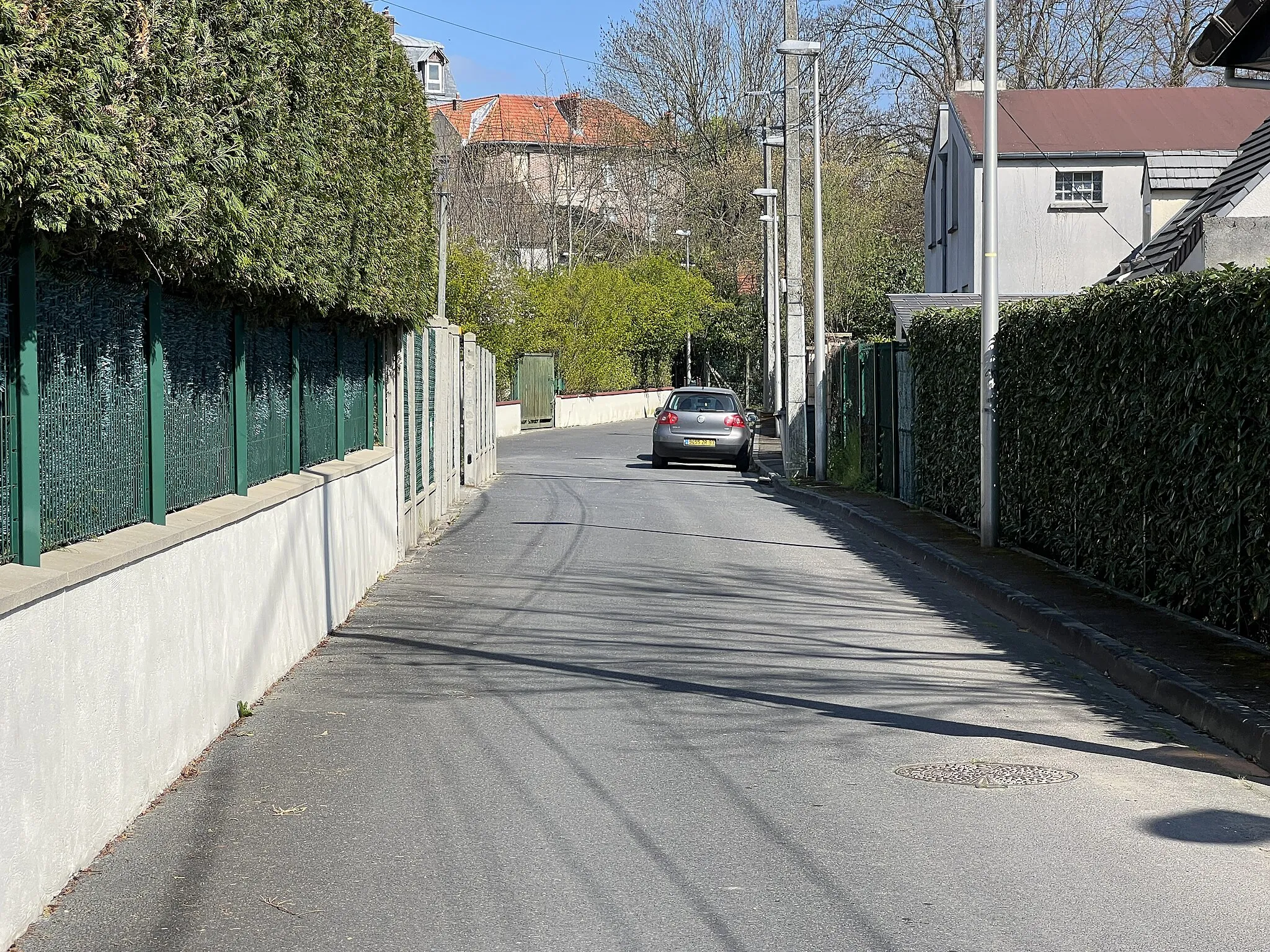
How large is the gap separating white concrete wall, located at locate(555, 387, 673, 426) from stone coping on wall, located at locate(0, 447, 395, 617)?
147ft

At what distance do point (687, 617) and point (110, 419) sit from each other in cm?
562

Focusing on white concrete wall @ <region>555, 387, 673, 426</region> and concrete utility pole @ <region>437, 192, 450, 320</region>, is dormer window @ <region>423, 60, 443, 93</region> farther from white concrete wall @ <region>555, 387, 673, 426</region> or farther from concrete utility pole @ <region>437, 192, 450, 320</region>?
concrete utility pole @ <region>437, 192, 450, 320</region>

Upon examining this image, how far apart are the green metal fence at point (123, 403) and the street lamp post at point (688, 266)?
52.7 meters

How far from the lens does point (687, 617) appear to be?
11.1 m

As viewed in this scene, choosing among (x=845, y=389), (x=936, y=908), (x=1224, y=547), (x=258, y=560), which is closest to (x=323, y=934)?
(x=936, y=908)

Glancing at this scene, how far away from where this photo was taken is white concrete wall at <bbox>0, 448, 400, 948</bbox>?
458cm

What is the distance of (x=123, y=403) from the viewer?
646cm

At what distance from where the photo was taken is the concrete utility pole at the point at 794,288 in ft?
91.7

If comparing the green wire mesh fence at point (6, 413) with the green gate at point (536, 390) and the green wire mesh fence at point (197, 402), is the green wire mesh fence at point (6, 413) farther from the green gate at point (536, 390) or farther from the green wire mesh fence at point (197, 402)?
the green gate at point (536, 390)

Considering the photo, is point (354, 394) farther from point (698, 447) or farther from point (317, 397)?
point (698, 447)

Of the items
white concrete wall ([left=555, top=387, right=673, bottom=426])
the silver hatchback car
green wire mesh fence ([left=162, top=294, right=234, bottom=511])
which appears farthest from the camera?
white concrete wall ([left=555, top=387, right=673, bottom=426])

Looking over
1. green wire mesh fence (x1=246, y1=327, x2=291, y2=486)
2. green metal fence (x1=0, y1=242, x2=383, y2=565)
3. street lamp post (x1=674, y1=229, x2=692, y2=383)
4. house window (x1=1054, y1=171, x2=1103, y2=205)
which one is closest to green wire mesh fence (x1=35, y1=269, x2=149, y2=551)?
green metal fence (x1=0, y1=242, x2=383, y2=565)

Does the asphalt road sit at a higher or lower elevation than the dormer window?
lower

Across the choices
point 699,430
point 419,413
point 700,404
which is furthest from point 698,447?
point 419,413
